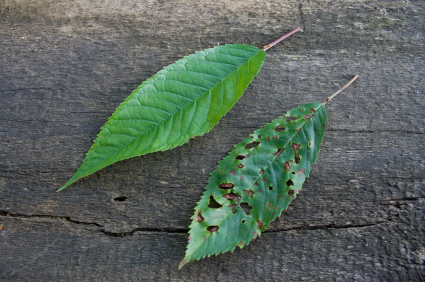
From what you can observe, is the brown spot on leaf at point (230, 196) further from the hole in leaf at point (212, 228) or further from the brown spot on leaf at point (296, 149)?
the brown spot on leaf at point (296, 149)

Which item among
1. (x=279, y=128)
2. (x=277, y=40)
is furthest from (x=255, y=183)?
(x=277, y=40)

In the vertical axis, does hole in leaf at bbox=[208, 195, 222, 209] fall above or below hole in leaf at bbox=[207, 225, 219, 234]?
above

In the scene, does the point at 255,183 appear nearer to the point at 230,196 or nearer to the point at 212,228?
the point at 230,196

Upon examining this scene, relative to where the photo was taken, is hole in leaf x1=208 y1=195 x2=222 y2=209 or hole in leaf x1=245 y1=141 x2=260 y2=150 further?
hole in leaf x1=245 y1=141 x2=260 y2=150

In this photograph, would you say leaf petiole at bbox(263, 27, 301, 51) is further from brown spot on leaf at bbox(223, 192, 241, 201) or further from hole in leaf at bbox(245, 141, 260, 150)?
brown spot on leaf at bbox(223, 192, 241, 201)

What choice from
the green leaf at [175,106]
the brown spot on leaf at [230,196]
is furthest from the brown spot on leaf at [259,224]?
the green leaf at [175,106]

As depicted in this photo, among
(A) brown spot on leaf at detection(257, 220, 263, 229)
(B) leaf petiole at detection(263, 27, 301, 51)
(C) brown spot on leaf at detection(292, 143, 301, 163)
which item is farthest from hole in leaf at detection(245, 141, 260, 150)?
(B) leaf petiole at detection(263, 27, 301, 51)
